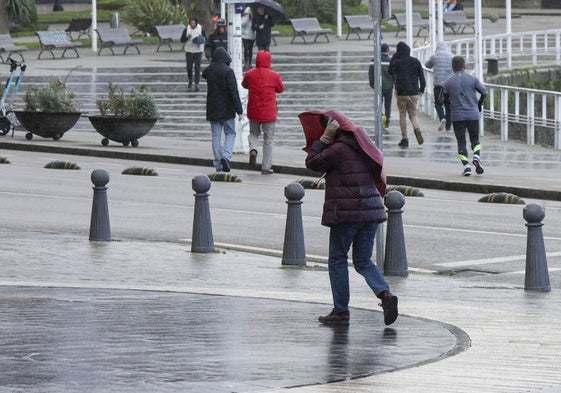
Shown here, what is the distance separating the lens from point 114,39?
54031mm

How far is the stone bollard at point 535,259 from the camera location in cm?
1357

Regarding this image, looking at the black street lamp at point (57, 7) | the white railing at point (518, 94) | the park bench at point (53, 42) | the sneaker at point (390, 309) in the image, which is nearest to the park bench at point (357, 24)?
the white railing at point (518, 94)

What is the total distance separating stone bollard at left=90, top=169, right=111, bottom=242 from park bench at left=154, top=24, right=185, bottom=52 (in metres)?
39.1

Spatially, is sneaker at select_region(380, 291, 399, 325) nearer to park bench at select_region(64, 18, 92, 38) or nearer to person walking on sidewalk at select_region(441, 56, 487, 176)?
person walking on sidewalk at select_region(441, 56, 487, 176)

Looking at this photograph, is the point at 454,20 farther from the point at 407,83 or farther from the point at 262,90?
the point at 262,90

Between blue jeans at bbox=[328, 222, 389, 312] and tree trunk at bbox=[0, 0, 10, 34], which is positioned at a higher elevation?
tree trunk at bbox=[0, 0, 10, 34]

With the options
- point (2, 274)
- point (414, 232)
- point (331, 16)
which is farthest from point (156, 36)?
point (2, 274)

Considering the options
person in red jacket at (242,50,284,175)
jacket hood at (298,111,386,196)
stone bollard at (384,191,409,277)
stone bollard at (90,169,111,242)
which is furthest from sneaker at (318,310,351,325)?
person in red jacket at (242,50,284,175)

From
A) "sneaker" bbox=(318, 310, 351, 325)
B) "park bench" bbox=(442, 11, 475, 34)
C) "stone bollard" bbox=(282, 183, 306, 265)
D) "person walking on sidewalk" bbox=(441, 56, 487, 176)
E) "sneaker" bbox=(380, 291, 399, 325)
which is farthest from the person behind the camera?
"park bench" bbox=(442, 11, 475, 34)

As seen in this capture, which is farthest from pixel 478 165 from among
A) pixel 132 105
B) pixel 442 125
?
pixel 442 125

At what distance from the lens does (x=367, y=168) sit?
424 inches

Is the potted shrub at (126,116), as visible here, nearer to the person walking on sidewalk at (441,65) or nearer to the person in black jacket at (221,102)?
the person in black jacket at (221,102)

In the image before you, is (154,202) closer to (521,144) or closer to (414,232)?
(414,232)

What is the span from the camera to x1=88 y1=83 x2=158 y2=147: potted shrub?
29.4 meters
